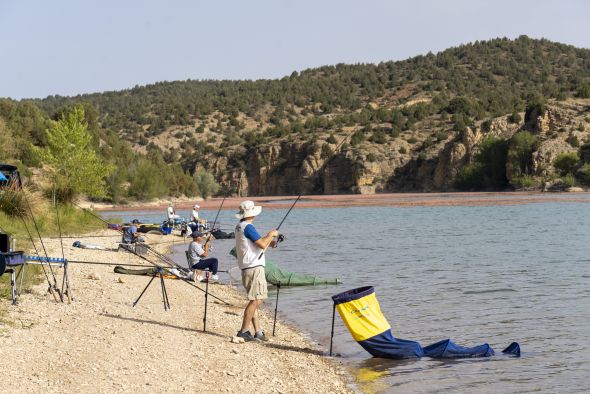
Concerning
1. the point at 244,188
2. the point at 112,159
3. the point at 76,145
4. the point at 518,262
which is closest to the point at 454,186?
the point at 244,188

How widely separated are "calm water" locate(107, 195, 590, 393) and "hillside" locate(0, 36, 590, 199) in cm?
3247

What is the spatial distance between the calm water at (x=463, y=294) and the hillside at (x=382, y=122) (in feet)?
107

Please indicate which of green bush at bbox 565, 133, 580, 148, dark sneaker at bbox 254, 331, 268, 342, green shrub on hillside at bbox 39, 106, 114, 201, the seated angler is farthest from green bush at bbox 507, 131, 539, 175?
dark sneaker at bbox 254, 331, 268, 342

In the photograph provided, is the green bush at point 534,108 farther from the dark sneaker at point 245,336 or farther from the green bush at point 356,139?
the dark sneaker at point 245,336

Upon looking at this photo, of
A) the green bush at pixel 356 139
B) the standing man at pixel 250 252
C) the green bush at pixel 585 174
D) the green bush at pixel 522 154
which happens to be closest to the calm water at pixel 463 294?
the standing man at pixel 250 252

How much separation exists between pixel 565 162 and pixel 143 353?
65.7 m

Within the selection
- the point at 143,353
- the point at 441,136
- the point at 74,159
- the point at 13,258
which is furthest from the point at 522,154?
the point at 143,353

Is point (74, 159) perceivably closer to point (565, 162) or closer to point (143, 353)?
point (143, 353)

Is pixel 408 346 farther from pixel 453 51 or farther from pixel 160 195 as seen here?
pixel 453 51

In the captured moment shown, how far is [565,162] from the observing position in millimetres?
69750

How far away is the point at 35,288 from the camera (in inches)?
512

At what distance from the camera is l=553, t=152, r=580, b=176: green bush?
227ft

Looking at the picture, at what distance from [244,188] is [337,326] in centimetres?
8714

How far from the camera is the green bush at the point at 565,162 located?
6931 centimetres
